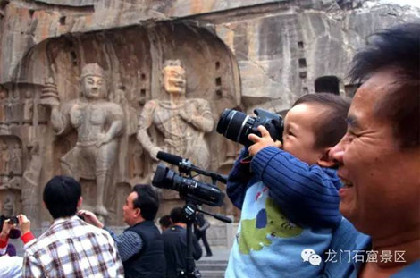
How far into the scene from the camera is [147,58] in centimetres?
1170

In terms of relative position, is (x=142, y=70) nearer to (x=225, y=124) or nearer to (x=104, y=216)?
(x=104, y=216)

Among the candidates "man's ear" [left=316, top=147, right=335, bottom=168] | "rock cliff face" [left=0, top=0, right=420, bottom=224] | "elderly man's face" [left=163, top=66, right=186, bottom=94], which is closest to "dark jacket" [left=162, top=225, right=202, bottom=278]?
"man's ear" [left=316, top=147, right=335, bottom=168]

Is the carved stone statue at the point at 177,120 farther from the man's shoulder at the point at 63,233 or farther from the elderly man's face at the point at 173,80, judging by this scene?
the man's shoulder at the point at 63,233

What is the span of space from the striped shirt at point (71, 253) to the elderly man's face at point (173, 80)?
8.31m

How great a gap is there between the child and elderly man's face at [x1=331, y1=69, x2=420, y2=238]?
0.36m

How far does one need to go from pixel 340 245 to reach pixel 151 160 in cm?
938

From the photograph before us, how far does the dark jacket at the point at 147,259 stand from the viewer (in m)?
3.36

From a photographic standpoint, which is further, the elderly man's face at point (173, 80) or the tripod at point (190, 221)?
the elderly man's face at point (173, 80)

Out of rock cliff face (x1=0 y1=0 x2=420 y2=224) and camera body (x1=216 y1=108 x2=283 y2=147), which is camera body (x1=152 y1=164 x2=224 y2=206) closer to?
camera body (x1=216 y1=108 x2=283 y2=147)

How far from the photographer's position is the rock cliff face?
34.1ft

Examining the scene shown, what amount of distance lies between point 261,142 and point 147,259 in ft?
5.93

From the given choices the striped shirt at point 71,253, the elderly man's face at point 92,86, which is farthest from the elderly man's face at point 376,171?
the elderly man's face at point 92,86

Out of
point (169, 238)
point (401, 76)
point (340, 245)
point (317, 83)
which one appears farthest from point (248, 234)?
point (317, 83)

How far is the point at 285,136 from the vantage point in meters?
1.90
